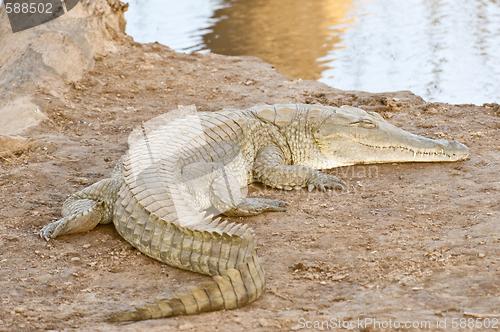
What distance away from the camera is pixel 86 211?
3814 mm

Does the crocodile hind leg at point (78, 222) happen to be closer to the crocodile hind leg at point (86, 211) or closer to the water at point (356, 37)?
the crocodile hind leg at point (86, 211)

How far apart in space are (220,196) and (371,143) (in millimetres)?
1836

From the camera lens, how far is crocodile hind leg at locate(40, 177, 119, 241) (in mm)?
3766

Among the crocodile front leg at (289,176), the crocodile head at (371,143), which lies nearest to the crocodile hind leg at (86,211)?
the crocodile front leg at (289,176)

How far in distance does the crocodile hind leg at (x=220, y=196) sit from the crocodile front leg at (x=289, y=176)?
0.46 meters

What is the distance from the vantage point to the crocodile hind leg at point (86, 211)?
377 cm

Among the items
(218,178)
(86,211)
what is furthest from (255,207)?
(86,211)

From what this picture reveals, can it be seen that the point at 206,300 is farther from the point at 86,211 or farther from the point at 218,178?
the point at 218,178

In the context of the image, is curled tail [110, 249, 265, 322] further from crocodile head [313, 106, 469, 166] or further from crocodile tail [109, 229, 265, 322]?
crocodile head [313, 106, 469, 166]

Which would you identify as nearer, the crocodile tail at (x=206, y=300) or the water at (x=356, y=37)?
the crocodile tail at (x=206, y=300)

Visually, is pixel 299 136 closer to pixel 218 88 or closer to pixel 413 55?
pixel 218 88

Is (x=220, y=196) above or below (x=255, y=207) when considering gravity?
above

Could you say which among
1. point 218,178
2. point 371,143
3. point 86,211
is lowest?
point 371,143

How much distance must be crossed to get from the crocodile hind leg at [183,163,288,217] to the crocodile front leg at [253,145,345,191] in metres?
0.46
